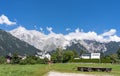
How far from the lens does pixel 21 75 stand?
2061 inches

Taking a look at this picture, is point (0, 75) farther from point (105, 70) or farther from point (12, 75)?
point (105, 70)

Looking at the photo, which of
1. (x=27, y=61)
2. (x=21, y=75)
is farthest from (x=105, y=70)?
(x=27, y=61)

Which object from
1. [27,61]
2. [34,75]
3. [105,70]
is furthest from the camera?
[27,61]

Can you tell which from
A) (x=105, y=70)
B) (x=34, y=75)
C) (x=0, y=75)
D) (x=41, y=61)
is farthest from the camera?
(x=41, y=61)

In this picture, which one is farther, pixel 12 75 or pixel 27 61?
pixel 27 61

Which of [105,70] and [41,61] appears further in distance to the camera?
[41,61]

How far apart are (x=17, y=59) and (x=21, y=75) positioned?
→ 140 meters

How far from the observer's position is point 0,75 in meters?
50.1

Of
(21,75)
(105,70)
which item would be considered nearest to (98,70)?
(105,70)

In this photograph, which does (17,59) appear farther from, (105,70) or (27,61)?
(105,70)

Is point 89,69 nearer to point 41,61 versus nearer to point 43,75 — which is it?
point 43,75

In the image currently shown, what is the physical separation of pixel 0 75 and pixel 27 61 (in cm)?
12731

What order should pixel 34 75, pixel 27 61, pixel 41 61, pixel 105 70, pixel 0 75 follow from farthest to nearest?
pixel 41 61 → pixel 27 61 → pixel 105 70 → pixel 34 75 → pixel 0 75

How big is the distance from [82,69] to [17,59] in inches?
4604
